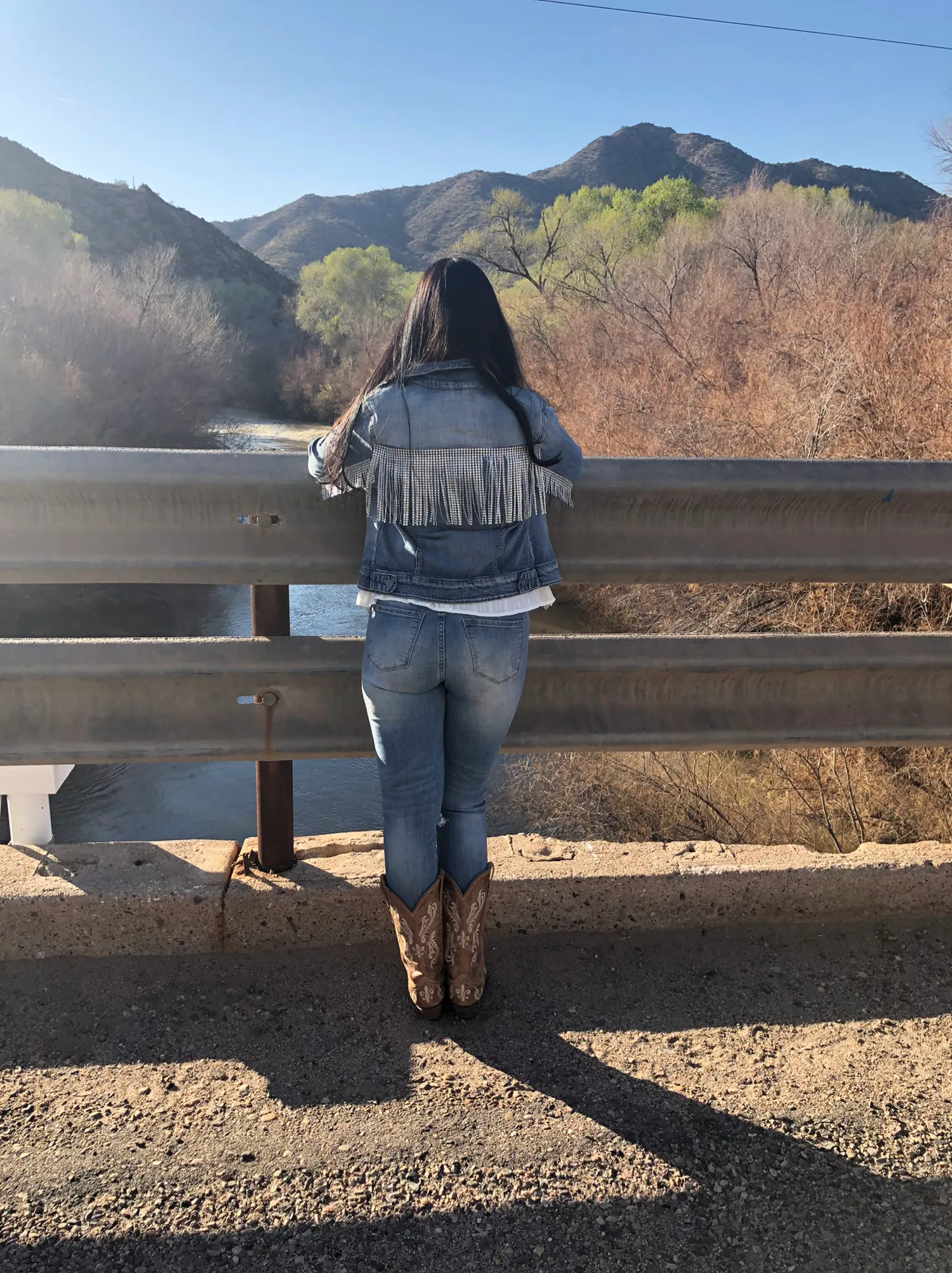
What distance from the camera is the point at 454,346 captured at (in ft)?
6.13

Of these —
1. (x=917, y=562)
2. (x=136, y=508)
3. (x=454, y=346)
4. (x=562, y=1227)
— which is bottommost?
(x=562, y=1227)

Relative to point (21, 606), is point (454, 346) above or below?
above

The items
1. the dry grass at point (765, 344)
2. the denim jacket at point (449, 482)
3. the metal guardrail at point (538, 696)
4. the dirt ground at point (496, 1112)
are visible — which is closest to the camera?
the dirt ground at point (496, 1112)

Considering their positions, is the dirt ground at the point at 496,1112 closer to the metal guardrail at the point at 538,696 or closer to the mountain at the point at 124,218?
the metal guardrail at the point at 538,696

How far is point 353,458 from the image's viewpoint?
6.38ft

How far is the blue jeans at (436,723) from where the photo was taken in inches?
76.0

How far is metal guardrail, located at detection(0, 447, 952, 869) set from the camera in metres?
2.12

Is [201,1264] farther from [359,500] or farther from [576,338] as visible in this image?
[576,338]

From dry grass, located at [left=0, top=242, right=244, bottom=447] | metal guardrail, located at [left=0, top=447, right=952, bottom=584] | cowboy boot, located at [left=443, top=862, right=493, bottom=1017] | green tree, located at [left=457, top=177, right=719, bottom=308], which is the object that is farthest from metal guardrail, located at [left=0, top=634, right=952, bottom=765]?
green tree, located at [left=457, top=177, right=719, bottom=308]

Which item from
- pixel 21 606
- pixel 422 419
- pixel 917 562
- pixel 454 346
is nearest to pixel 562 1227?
pixel 422 419

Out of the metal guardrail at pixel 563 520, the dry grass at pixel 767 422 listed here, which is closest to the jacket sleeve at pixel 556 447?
the metal guardrail at pixel 563 520

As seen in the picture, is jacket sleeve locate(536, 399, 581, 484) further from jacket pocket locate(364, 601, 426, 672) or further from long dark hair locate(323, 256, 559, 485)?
jacket pocket locate(364, 601, 426, 672)

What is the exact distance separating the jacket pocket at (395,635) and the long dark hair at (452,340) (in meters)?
0.31

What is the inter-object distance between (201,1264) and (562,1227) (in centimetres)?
56
